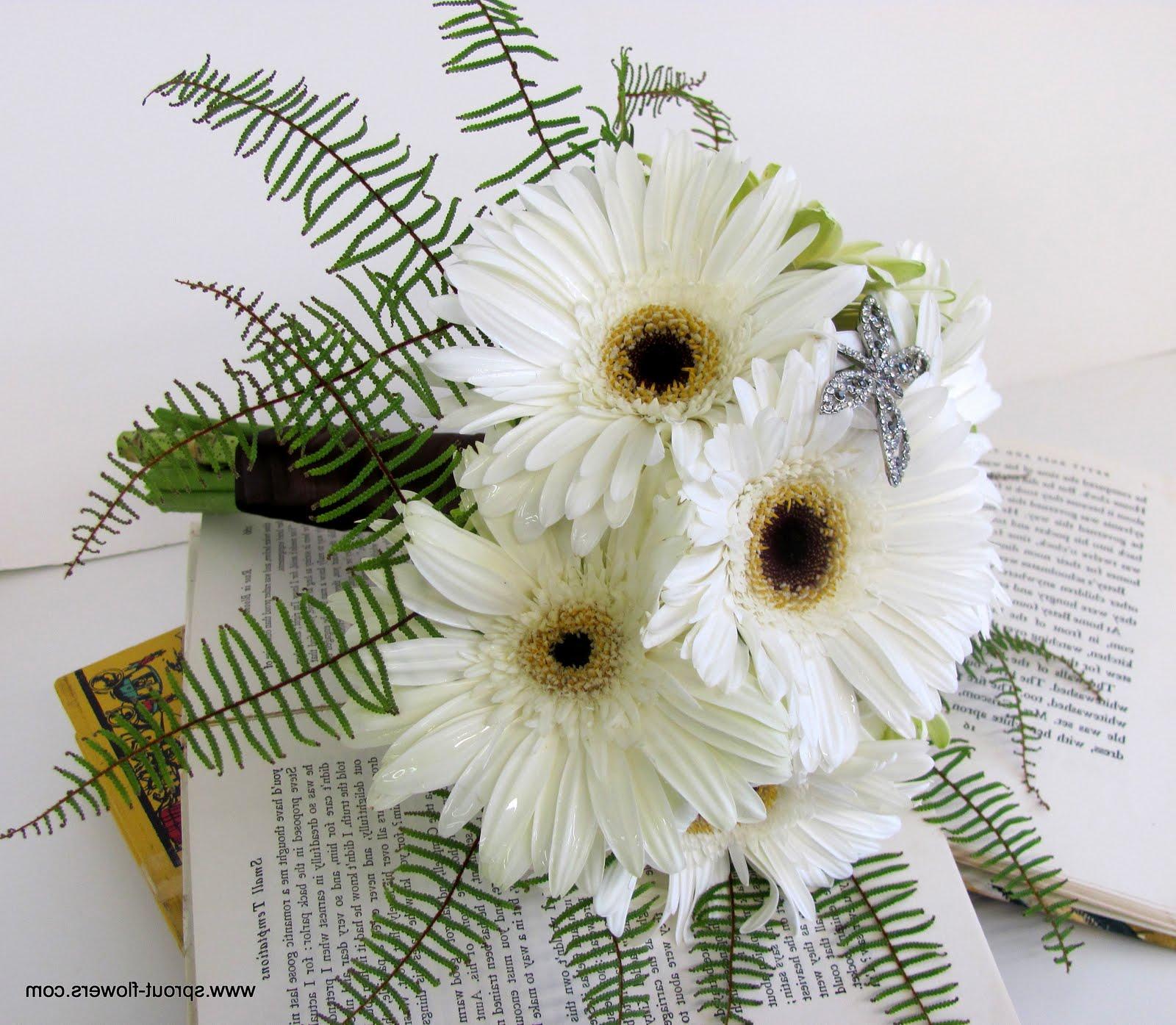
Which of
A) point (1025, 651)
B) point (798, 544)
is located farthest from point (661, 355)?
point (1025, 651)

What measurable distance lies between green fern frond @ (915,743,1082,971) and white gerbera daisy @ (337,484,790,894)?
24 centimetres

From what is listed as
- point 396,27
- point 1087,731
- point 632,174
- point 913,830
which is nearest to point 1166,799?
point 1087,731

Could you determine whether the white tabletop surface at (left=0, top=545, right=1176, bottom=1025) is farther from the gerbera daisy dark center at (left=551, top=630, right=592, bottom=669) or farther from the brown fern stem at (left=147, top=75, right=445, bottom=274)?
the brown fern stem at (left=147, top=75, right=445, bottom=274)

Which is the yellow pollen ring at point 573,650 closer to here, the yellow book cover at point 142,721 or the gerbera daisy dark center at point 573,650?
the gerbera daisy dark center at point 573,650

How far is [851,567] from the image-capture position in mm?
430

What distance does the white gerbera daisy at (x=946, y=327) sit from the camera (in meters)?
0.43

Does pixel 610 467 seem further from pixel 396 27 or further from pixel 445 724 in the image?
pixel 396 27

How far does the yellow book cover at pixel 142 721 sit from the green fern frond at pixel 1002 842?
47 centimetres

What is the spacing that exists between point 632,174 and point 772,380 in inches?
4.6

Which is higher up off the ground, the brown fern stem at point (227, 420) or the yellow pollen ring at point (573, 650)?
the brown fern stem at point (227, 420)

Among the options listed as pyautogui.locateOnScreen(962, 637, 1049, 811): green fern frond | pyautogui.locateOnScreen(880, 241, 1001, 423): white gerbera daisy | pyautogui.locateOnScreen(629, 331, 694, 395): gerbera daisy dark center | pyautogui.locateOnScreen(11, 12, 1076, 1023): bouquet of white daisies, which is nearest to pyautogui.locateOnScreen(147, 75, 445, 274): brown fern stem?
pyautogui.locateOnScreen(11, 12, 1076, 1023): bouquet of white daisies

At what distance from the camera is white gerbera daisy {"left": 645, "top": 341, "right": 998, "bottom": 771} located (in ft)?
1.31

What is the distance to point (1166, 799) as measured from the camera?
67 centimetres

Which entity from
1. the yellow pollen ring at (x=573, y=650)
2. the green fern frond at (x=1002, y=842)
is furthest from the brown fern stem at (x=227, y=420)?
the green fern frond at (x=1002, y=842)
